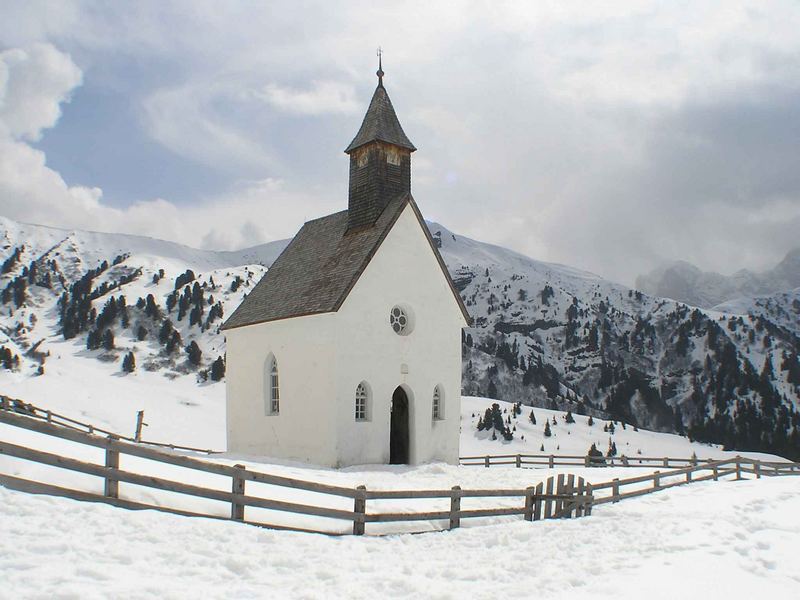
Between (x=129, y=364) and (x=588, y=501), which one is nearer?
(x=588, y=501)

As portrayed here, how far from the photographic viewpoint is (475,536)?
13875 millimetres

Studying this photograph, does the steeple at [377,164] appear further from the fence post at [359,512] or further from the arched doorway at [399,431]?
the fence post at [359,512]

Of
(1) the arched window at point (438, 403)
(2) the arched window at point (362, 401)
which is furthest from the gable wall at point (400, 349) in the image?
(2) the arched window at point (362, 401)

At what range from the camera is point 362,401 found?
1022 inches

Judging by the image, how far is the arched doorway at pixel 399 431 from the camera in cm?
2739

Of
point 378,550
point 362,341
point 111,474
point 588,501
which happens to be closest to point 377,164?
point 362,341

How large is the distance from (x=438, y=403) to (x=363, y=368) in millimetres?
4523

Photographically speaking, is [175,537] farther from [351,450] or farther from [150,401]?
[150,401]

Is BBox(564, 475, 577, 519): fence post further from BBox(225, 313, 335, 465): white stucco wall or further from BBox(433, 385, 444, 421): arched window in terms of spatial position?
BBox(433, 385, 444, 421): arched window

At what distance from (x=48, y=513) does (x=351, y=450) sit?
15.3 meters

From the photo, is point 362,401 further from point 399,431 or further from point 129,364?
point 129,364

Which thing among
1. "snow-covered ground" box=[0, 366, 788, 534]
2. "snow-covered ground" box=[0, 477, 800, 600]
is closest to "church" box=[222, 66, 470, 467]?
"snow-covered ground" box=[0, 366, 788, 534]

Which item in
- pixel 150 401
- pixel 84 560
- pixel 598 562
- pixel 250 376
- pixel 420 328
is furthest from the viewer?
pixel 150 401

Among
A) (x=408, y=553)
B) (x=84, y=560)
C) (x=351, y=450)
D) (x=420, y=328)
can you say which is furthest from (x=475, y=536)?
(x=420, y=328)
